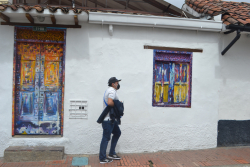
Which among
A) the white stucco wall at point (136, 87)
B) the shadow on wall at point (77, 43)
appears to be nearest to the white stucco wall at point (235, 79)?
the white stucco wall at point (136, 87)

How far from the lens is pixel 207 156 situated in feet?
16.2

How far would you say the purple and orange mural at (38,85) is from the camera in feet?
15.9

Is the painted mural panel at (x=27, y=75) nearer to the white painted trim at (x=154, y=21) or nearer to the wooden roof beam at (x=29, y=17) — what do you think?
the wooden roof beam at (x=29, y=17)

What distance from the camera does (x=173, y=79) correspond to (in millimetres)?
5465

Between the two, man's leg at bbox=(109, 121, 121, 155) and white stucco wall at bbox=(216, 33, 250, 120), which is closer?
man's leg at bbox=(109, 121, 121, 155)

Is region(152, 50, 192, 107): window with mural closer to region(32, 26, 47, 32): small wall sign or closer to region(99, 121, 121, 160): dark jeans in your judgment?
region(99, 121, 121, 160): dark jeans

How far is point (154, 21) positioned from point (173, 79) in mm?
1604

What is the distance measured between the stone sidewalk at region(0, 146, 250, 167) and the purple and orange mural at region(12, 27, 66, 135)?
0.80 metres

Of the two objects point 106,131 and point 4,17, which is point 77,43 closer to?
point 4,17

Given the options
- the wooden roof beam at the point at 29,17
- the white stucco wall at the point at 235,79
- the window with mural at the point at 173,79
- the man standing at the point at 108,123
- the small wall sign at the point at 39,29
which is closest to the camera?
the man standing at the point at 108,123

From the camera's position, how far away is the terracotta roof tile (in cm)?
520

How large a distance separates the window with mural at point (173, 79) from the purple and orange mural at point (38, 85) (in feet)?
8.05

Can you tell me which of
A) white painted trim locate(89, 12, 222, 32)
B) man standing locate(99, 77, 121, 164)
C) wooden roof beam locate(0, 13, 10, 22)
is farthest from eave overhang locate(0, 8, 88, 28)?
man standing locate(99, 77, 121, 164)

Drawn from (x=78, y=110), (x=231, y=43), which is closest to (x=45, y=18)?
(x=78, y=110)
